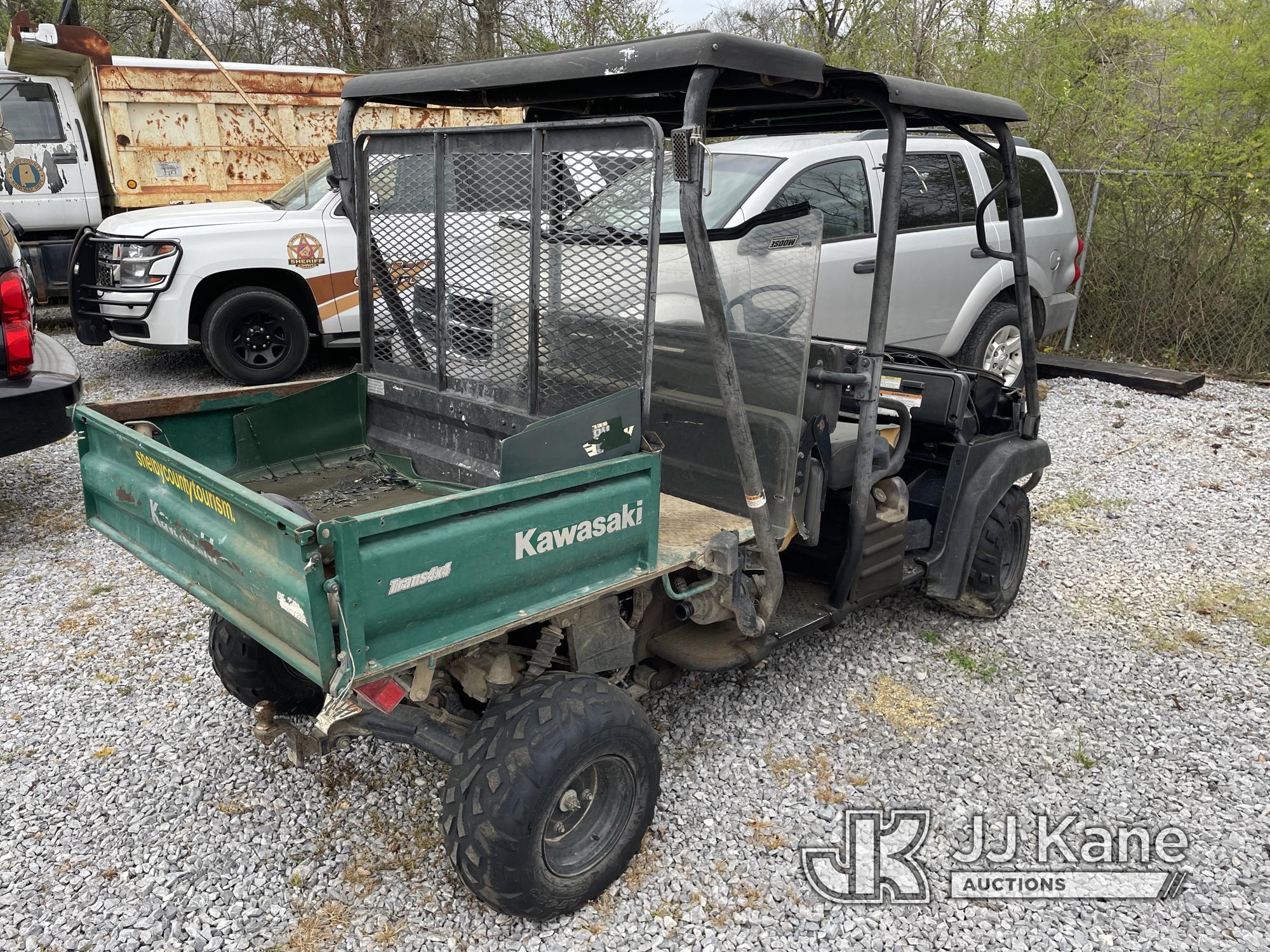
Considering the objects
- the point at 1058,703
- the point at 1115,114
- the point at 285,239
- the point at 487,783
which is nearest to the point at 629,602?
the point at 487,783

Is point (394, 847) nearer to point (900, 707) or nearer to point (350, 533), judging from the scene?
point (350, 533)

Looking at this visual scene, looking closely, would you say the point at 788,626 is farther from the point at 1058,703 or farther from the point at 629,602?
the point at 1058,703

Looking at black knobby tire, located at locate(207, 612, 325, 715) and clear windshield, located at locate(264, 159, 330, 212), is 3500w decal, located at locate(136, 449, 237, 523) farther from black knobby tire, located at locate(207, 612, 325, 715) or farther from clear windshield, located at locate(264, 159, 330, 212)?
clear windshield, located at locate(264, 159, 330, 212)

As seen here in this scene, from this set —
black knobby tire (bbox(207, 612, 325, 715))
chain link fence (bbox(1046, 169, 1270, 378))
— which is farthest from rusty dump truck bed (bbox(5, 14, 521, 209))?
black knobby tire (bbox(207, 612, 325, 715))

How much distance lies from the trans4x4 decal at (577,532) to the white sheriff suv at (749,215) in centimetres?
365

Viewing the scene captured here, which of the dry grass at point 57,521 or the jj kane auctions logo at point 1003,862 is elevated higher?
the jj kane auctions logo at point 1003,862

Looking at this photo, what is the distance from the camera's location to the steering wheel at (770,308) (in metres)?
2.97

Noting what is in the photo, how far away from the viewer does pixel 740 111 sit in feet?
11.4

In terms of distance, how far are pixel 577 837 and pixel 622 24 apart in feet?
44.4

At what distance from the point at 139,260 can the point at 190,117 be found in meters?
3.41

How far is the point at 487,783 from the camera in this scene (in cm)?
236

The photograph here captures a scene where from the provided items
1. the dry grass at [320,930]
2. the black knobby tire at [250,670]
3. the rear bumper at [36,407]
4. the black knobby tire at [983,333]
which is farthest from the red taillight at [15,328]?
the black knobby tire at [983,333]

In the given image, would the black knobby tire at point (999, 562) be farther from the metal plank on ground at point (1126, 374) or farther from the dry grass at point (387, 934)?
the metal plank on ground at point (1126, 374)

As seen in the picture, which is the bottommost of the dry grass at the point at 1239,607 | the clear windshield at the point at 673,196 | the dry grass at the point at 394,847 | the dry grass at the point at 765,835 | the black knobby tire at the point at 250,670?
the dry grass at the point at 394,847
